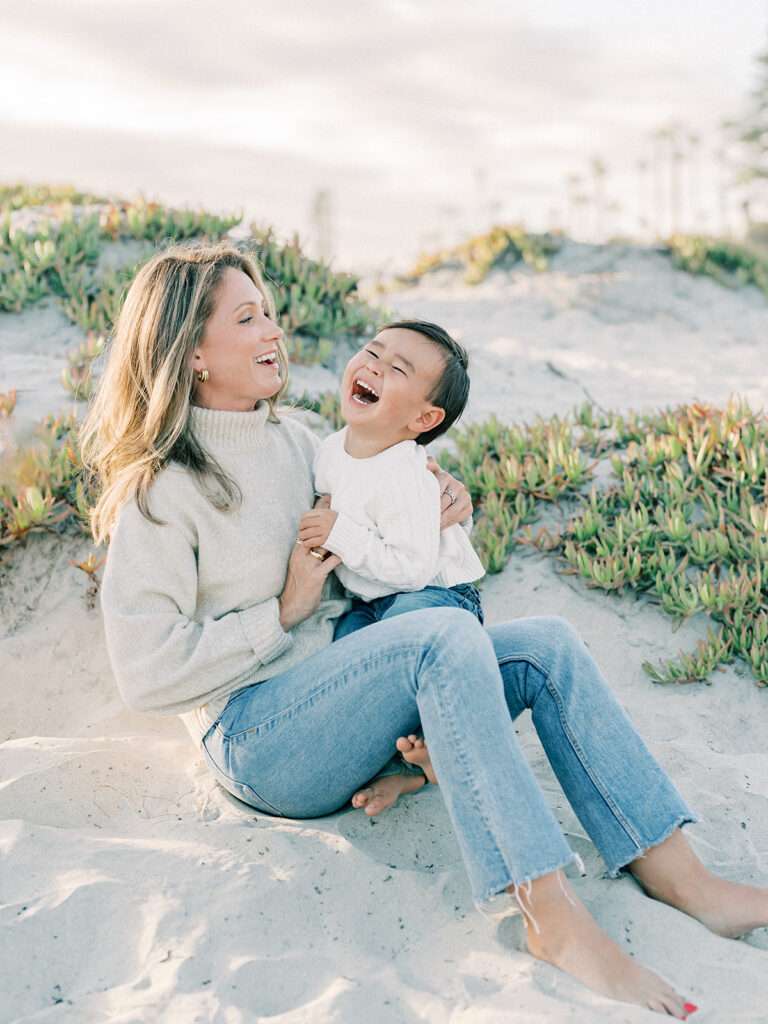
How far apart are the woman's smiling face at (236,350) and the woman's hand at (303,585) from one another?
559 mm

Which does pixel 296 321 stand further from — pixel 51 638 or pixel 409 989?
pixel 409 989

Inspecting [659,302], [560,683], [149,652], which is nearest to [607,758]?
[560,683]

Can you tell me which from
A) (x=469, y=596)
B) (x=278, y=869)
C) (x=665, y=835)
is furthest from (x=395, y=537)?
(x=665, y=835)

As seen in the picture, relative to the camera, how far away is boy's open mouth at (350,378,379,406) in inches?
120

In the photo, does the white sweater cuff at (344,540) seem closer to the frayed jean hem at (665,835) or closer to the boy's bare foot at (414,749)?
the boy's bare foot at (414,749)

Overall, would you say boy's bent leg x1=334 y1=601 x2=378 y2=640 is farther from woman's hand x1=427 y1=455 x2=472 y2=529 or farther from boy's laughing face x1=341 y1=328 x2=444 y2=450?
boy's laughing face x1=341 y1=328 x2=444 y2=450

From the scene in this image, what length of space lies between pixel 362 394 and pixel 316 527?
528mm

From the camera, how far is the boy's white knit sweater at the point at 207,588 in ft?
8.62

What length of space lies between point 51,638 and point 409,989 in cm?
268

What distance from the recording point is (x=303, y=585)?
9.38ft

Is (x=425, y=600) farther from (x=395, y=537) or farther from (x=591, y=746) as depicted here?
(x=591, y=746)

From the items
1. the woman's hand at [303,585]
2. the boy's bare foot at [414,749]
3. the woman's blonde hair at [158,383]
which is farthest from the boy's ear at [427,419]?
the boy's bare foot at [414,749]

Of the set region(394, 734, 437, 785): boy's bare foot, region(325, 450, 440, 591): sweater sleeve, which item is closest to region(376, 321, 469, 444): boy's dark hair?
region(325, 450, 440, 591): sweater sleeve

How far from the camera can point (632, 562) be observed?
4.38 metres
